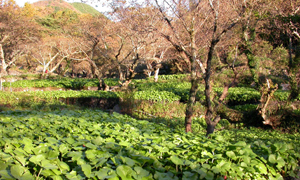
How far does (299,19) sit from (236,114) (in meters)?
7.71

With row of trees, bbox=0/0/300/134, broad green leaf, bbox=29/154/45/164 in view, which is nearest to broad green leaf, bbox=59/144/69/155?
broad green leaf, bbox=29/154/45/164

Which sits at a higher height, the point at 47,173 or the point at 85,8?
the point at 85,8

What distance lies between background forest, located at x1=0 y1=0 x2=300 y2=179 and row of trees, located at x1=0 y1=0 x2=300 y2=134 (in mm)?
66

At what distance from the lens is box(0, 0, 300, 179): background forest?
222cm

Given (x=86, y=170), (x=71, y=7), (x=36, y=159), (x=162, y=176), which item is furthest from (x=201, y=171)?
(x=71, y=7)

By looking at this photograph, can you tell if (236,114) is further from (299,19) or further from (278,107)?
(299,19)

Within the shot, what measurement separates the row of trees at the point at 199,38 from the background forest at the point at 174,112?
0.22ft

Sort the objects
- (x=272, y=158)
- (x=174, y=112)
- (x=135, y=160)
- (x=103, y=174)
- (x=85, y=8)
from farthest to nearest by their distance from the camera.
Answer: (x=85, y=8) < (x=174, y=112) < (x=272, y=158) < (x=135, y=160) < (x=103, y=174)

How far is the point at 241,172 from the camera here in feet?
7.66

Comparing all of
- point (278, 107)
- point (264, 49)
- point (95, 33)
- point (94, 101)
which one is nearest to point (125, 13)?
point (94, 101)

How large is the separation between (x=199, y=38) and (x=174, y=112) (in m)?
3.73

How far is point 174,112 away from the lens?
10219mm

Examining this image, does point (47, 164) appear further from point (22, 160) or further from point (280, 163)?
point (280, 163)

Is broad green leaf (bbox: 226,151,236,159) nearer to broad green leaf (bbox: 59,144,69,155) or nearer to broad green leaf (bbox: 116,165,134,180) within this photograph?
broad green leaf (bbox: 116,165,134,180)
